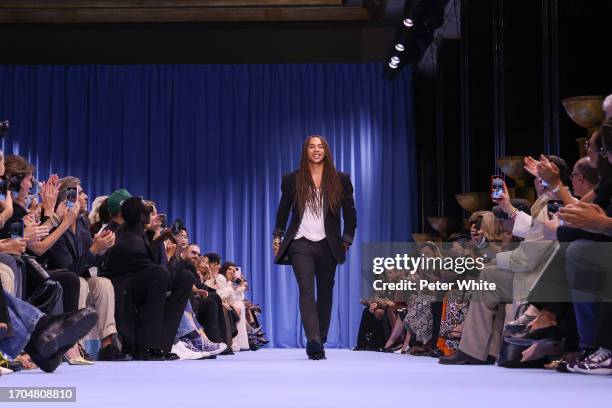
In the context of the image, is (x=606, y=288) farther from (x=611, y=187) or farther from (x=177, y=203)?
(x=177, y=203)

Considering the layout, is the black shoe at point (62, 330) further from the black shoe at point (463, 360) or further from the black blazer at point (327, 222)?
the black shoe at point (463, 360)

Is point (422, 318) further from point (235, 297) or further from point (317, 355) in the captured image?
point (235, 297)

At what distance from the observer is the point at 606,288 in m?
3.98

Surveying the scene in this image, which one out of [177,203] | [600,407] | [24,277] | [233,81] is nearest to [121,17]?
[233,81]

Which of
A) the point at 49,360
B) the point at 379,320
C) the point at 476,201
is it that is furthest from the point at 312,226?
the point at 379,320

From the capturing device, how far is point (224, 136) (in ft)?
37.4

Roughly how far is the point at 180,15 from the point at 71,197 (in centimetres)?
625

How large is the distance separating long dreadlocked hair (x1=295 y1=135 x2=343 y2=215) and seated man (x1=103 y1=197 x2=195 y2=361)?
35.5 inches

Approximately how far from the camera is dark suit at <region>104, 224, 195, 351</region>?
19.6 ft

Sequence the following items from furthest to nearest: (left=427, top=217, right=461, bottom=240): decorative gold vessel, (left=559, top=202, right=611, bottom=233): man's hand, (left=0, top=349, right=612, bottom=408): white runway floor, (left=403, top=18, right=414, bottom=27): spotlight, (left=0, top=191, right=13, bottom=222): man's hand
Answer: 1. (left=427, top=217, right=461, bottom=240): decorative gold vessel
2. (left=403, top=18, right=414, bottom=27): spotlight
3. (left=0, top=191, right=13, bottom=222): man's hand
4. (left=559, top=202, right=611, bottom=233): man's hand
5. (left=0, top=349, right=612, bottom=408): white runway floor

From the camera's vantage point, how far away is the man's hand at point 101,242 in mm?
5371

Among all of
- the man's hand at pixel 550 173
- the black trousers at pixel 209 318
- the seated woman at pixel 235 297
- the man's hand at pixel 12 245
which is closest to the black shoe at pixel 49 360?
the man's hand at pixel 12 245

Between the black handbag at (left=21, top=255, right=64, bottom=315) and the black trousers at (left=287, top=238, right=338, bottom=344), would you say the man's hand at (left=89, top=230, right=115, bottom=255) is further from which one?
the black trousers at (left=287, top=238, right=338, bottom=344)

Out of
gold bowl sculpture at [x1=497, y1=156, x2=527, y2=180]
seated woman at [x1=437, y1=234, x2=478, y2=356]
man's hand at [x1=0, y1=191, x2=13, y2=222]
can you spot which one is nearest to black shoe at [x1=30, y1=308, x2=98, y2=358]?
man's hand at [x1=0, y1=191, x2=13, y2=222]
